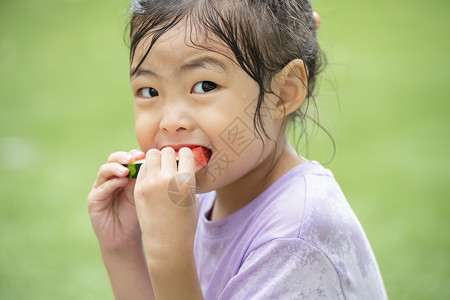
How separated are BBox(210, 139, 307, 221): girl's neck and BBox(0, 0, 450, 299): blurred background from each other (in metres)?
0.53

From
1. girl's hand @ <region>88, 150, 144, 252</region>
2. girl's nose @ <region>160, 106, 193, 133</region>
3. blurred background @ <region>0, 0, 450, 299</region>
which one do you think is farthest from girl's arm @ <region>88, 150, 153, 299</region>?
blurred background @ <region>0, 0, 450, 299</region>

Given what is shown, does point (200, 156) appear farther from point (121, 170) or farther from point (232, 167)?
point (121, 170)

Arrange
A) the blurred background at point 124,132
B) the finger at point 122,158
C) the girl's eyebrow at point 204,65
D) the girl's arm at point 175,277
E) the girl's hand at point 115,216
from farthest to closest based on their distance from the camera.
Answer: the blurred background at point 124,132
the girl's hand at point 115,216
the finger at point 122,158
the girl's eyebrow at point 204,65
the girl's arm at point 175,277

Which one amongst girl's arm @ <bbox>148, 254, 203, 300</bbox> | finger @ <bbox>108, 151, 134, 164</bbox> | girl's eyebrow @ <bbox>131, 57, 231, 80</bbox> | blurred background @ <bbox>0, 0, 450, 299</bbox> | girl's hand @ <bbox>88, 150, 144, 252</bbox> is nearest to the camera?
girl's arm @ <bbox>148, 254, 203, 300</bbox>

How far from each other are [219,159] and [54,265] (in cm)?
183

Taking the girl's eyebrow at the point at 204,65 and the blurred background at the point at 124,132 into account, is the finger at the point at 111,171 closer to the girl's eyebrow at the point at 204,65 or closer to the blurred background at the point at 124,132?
the girl's eyebrow at the point at 204,65

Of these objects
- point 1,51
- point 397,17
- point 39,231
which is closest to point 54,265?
point 39,231

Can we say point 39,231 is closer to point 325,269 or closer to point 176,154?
point 176,154

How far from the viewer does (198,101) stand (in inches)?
60.2

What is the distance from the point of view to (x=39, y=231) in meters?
3.37

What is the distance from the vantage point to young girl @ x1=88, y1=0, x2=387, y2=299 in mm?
1417

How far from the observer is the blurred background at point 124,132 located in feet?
9.73

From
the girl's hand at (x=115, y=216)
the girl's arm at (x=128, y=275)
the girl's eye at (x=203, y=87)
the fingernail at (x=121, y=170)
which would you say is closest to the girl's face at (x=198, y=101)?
the girl's eye at (x=203, y=87)

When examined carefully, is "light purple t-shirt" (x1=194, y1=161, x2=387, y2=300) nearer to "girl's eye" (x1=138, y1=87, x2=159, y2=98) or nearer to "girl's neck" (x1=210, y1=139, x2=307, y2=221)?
"girl's neck" (x1=210, y1=139, x2=307, y2=221)
